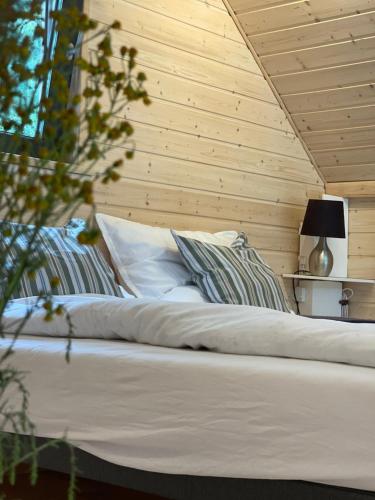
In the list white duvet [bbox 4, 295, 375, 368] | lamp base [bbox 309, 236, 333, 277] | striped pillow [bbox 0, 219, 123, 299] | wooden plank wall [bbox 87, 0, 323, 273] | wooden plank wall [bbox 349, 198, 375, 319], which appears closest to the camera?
white duvet [bbox 4, 295, 375, 368]

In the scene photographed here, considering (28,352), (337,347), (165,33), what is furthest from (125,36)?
(337,347)

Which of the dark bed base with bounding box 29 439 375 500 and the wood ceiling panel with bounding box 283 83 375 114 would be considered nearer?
the dark bed base with bounding box 29 439 375 500

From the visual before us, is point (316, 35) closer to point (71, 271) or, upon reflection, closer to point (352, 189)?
point (352, 189)

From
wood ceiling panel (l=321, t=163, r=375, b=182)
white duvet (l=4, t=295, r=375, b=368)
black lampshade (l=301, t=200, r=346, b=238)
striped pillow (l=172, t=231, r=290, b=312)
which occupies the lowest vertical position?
white duvet (l=4, t=295, r=375, b=368)

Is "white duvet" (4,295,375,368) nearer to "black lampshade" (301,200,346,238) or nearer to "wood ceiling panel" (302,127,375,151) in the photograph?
"black lampshade" (301,200,346,238)

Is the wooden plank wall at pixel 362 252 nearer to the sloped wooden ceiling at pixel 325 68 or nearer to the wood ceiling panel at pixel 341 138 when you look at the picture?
the sloped wooden ceiling at pixel 325 68

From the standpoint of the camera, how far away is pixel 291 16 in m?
4.65

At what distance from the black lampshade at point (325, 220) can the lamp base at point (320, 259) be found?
0.16 m

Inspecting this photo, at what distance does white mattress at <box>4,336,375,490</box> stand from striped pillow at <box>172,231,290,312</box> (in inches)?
66.3

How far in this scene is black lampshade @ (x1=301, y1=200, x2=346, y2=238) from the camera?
16.1 ft

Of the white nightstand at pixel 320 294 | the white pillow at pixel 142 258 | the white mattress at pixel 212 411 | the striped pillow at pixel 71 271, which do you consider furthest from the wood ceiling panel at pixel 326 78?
the white mattress at pixel 212 411

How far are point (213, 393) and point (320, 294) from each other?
3.46 metres

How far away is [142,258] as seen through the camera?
150 inches

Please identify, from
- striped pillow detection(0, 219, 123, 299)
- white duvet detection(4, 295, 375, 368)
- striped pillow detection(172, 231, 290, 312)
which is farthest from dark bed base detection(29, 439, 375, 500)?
striped pillow detection(172, 231, 290, 312)
